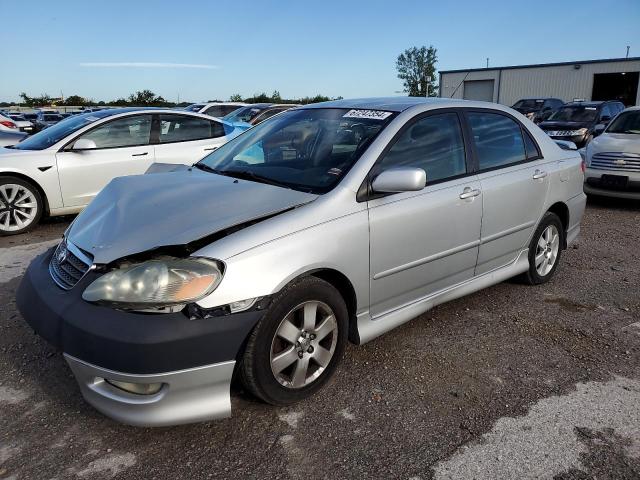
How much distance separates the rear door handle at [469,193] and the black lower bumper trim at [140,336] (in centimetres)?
169

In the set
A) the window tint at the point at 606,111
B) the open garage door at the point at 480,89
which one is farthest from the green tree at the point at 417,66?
the window tint at the point at 606,111

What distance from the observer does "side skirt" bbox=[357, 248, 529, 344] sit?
9.60 feet

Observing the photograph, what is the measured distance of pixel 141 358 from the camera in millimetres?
2115

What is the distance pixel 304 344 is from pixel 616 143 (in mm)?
7336

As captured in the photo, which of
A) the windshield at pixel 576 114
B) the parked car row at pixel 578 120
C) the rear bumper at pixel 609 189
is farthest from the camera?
the windshield at pixel 576 114

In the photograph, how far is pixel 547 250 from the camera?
443cm

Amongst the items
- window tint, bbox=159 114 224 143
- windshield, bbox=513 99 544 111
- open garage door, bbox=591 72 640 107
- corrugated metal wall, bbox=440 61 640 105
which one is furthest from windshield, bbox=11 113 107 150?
open garage door, bbox=591 72 640 107

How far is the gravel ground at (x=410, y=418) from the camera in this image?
88.4 inches

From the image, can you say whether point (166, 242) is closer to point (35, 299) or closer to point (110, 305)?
point (110, 305)

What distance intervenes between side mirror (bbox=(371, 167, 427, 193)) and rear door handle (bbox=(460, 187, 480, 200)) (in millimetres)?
711

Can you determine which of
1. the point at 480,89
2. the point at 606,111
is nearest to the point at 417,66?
the point at 480,89

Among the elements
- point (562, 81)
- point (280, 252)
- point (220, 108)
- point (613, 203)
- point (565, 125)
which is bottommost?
point (613, 203)

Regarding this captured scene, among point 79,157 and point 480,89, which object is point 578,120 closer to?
point 79,157

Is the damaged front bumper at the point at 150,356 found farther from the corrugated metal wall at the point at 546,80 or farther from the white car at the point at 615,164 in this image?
the corrugated metal wall at the point at 546,80
